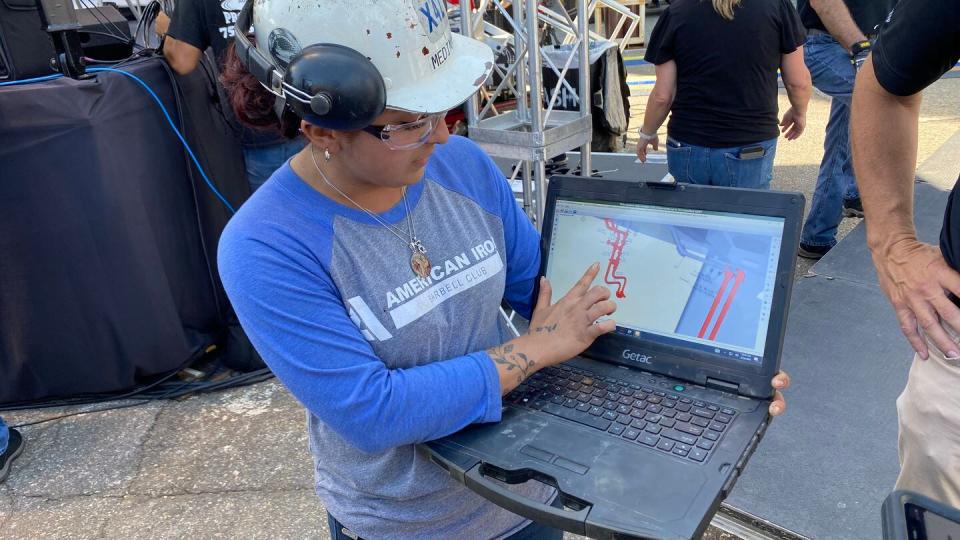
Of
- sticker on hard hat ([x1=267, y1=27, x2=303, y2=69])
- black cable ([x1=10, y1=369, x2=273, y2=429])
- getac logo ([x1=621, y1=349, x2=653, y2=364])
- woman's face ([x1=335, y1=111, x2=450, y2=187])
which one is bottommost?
black cable ([x1=10, y1=369, x2=273, y2=429])

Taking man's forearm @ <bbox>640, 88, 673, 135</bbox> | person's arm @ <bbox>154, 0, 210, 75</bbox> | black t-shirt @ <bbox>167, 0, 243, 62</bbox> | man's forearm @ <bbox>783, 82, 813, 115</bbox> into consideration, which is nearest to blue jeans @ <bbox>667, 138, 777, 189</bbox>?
man's forearm @ <bbox>640, 88, 673, 135</bbox>

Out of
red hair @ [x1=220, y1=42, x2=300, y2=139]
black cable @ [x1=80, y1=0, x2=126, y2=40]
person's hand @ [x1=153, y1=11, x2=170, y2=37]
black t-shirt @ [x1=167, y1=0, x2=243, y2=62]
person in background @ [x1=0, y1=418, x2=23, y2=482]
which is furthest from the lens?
black cable @ [x1=80, y1=0, x2=126, y2=40]

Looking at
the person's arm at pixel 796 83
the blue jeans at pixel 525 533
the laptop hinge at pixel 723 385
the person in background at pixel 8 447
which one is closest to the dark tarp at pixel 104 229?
the person in background at pixel 8 447

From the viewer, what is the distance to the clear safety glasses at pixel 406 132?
43.8 inches

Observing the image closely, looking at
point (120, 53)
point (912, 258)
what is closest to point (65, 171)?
point (120, 53)

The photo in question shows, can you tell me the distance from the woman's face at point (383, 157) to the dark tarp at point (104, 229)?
257 cm

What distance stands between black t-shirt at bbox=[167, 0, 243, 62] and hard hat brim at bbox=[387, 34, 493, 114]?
8.53ft

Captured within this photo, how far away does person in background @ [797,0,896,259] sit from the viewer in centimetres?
404

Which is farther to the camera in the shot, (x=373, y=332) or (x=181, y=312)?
(x=181, y=312)

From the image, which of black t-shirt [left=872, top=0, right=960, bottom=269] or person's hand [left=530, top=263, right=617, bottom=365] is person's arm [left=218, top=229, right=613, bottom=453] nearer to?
person's hand [left=530, top=263, right=617, bottom=365]

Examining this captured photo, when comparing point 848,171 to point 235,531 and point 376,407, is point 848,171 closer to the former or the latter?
point 235,531

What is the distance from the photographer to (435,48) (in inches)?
43.4

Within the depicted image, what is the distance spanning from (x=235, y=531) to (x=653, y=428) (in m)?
2.10

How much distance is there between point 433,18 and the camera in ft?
3.60
